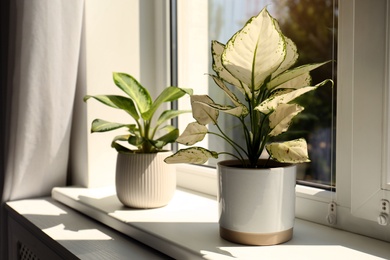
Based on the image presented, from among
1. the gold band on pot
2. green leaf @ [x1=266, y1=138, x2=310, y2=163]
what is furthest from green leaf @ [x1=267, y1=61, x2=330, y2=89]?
the gold band on pot

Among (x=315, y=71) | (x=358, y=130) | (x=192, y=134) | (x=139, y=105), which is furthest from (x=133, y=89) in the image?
(x=358, y=130)

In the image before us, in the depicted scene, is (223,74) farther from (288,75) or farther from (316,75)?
(316,75)

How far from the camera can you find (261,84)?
2.35 feet

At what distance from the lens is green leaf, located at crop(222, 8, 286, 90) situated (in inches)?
25.1

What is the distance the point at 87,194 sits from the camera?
1.19 meters

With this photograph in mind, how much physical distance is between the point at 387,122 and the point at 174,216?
48 cm

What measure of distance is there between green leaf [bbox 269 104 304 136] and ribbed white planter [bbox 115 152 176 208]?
0.36 meters

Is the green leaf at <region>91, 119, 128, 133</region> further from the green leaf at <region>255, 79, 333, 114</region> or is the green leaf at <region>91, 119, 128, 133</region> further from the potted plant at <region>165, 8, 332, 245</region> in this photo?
the green leaf at <region>255, 79, 333, 114</region>

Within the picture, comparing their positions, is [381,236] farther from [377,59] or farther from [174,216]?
[174,216]

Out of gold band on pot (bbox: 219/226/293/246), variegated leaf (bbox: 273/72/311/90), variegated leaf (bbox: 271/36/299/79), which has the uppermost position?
variegated leaf (bbox: 271/36/299/79)

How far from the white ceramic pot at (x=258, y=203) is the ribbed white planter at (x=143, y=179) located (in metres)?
0.28

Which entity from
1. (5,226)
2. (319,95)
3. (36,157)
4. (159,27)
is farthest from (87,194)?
(319,95)

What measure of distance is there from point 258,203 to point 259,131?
4.9 inches

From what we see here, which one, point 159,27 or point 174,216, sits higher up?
point 159,27
